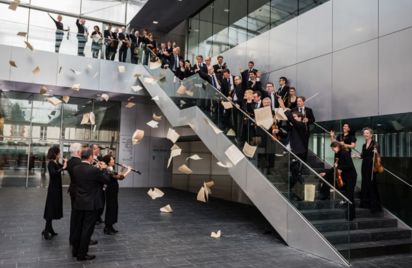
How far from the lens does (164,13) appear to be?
54.4 ft

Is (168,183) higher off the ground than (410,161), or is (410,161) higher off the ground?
(410,161)

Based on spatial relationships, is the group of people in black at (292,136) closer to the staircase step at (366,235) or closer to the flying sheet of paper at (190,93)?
the staircase step at (366,235)

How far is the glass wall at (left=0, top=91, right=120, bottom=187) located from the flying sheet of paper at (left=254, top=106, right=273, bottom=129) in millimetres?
8789

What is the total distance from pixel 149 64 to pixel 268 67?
5.01 metres

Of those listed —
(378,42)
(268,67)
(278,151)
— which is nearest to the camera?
(278,151)

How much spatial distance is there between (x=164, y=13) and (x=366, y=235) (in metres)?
13.7

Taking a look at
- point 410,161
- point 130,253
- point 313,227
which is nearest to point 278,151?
point 313,227

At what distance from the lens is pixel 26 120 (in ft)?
49.8

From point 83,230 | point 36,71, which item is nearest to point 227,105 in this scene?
point 83,230

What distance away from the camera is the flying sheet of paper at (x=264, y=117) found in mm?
7238

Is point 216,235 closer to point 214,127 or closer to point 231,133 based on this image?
point 231,133

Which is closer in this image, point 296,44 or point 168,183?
point 296,44

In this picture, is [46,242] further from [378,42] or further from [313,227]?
[378,42]

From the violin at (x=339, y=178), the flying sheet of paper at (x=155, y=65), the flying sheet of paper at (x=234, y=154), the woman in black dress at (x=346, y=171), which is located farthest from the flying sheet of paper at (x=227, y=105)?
the flying sheet of paper at (x=155, y=65)
